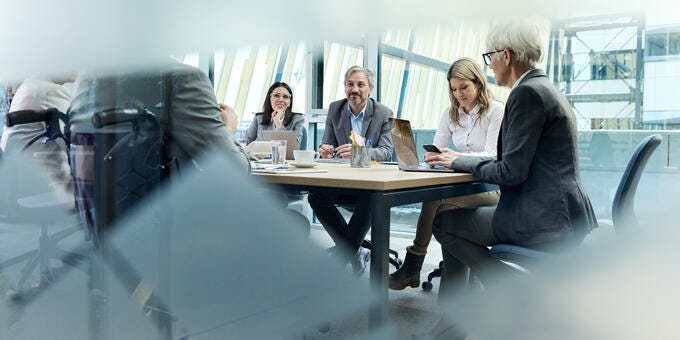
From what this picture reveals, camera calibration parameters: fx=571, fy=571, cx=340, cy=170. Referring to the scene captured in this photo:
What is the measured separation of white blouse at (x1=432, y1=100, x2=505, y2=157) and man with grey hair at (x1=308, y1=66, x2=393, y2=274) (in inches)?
10.7

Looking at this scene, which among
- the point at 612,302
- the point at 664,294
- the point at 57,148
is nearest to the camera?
the point at 57,148

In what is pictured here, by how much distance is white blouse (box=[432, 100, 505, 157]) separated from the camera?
2.47 metres

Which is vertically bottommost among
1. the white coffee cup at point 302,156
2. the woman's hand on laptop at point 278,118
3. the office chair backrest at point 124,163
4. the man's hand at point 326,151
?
the office chair backrest at point 124,163

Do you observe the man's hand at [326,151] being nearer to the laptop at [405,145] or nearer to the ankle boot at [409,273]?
the ankle boot at [409,273]

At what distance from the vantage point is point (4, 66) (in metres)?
0.82

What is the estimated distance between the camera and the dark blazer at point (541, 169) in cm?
151

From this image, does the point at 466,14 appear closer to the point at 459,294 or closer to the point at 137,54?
the point at 137,54

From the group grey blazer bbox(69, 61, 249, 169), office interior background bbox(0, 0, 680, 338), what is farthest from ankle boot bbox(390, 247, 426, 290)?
grey blazer bbox(69, 61, 249, 169)

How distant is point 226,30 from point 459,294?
159 cm

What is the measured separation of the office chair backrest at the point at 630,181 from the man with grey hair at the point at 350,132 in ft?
3.58

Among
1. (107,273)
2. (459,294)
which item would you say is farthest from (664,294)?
(107,273)

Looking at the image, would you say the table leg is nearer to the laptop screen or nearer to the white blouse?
the laptop screen

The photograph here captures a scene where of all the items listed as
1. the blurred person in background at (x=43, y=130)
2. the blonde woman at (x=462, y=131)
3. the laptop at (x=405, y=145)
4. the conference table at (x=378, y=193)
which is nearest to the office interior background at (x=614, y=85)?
the blonde woman at (x=462, y=131)

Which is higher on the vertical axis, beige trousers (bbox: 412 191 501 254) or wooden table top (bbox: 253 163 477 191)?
wooden table top (bbox: 253 163 477 191)
